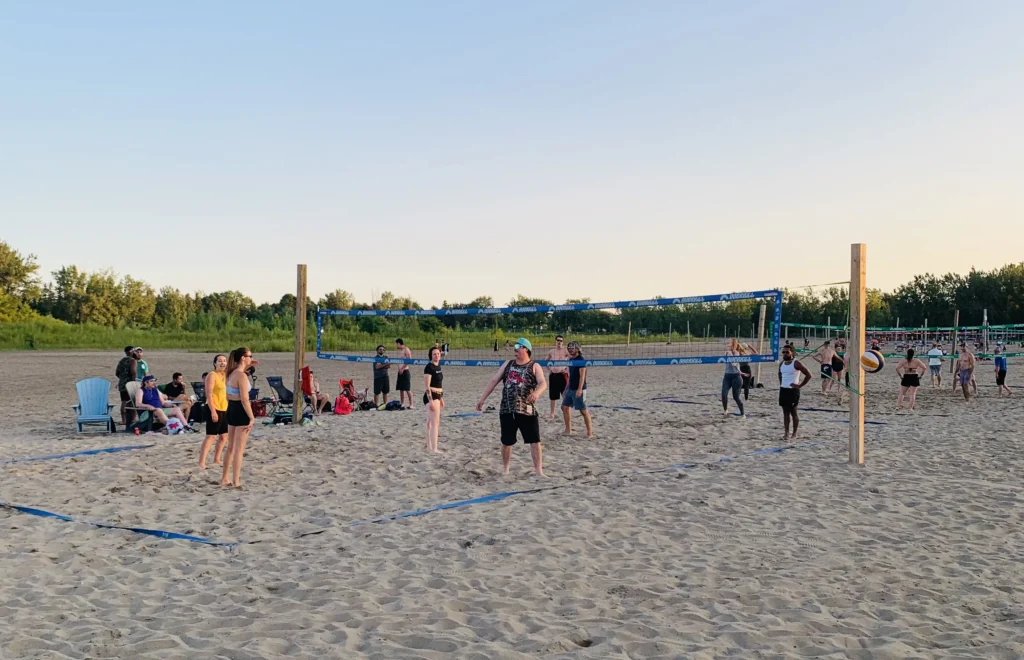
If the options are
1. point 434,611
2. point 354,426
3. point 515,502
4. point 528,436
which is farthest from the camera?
point 354,426

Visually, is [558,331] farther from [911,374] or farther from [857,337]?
[857,337]

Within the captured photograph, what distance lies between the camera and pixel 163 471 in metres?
7.43

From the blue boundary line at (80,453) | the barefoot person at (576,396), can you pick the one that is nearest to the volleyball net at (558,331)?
the barefoot person at (576,396)

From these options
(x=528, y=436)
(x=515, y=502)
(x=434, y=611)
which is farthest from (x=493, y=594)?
(x=528, y=436)

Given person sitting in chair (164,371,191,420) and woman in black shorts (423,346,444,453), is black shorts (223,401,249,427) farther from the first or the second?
person sitting in chair (164,371,191,420)

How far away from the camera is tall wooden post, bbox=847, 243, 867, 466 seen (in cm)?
735

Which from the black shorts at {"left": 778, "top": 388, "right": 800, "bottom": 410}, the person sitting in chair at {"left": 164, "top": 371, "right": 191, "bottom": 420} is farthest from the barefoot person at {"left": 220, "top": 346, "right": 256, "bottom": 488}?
the black shorts at {"left": 778, "top": 388, "right": 800, "bottom": 410}

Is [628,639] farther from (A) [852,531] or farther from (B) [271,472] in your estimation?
(B) [271,472]

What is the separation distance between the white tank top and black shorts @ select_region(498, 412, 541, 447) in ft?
13.4

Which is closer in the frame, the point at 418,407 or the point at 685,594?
the point at 685,594

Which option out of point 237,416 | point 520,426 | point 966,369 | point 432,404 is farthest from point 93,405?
point 966,369

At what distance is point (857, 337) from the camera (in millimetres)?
7418

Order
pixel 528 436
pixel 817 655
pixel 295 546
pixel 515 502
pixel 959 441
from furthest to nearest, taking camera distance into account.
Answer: pixel 959 441 < pixel 528 436 < pixel 515 502 < pixel 295 546 < pixel 817 655

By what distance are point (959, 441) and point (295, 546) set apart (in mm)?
7821
